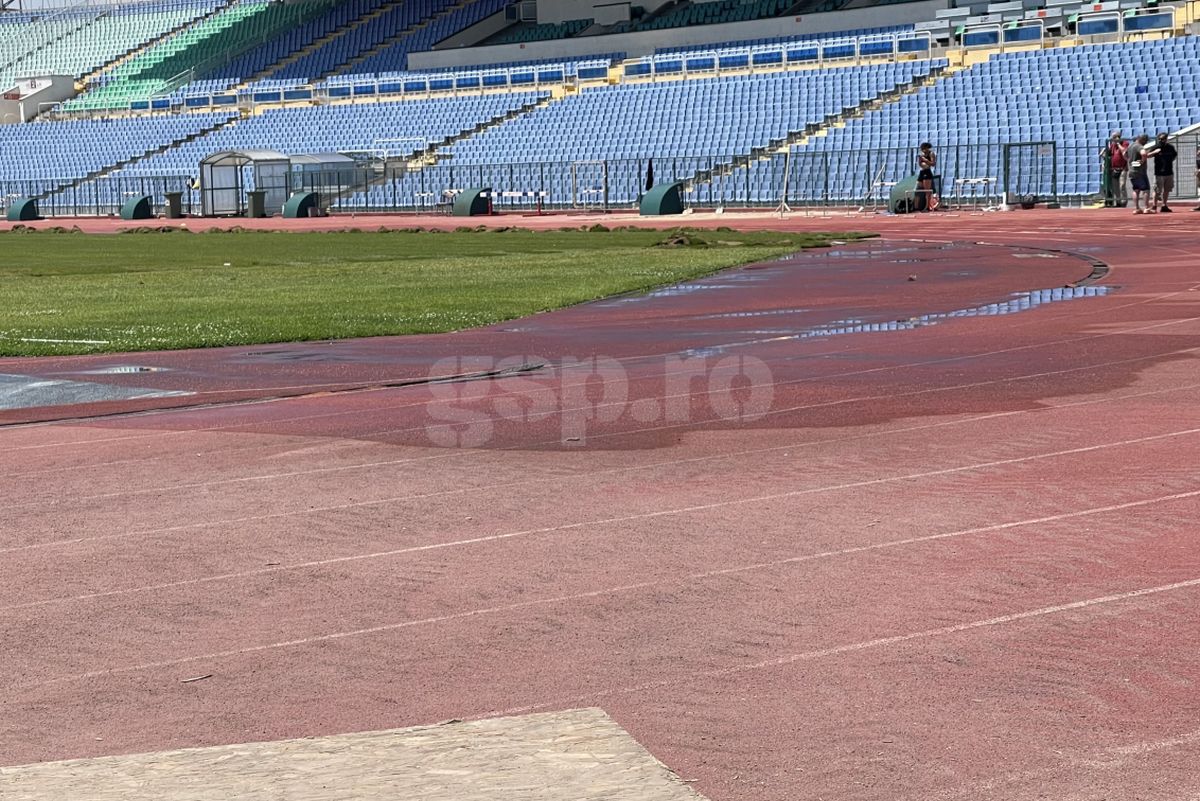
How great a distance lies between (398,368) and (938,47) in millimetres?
44776

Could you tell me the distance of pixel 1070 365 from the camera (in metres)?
12.1

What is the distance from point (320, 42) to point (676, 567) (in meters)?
76.8

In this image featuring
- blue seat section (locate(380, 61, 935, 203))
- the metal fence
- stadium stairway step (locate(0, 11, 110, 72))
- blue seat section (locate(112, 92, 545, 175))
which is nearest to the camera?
the metal fence

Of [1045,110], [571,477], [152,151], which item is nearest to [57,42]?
[152,151]

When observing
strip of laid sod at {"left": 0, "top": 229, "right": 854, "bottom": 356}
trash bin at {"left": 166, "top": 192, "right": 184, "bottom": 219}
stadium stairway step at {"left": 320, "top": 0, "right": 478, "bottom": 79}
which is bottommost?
strip of laid sod at {"left": 0, "top": 229, "right": 854, "bottom": 356}

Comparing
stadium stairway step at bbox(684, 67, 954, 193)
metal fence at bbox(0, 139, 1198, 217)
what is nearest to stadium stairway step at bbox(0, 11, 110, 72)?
metal fence at bbox(0, 139, 1198, 217)

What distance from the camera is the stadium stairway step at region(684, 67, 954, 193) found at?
50.6m

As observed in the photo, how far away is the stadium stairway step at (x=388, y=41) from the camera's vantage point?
76938 mm

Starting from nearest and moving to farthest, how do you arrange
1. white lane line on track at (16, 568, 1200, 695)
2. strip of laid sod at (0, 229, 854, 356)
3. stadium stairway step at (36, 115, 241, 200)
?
white lane line on track at (16, 568, 1200, 695)
strip of laid sod at (0, 229, 854, 356)
stadium stairway step at (36, 115, 241, 200)

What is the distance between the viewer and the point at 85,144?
237 ft

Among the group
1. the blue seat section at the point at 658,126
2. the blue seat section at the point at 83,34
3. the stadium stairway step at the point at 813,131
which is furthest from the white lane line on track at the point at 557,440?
the blue seat section at the point at 83,34

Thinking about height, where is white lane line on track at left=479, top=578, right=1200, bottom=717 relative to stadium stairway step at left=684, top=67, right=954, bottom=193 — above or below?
below

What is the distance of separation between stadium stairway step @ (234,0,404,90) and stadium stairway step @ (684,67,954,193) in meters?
32.3

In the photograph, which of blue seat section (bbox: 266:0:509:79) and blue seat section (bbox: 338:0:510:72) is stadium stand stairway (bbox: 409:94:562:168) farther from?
blue seat section (bbox: 266:0:509:79)
